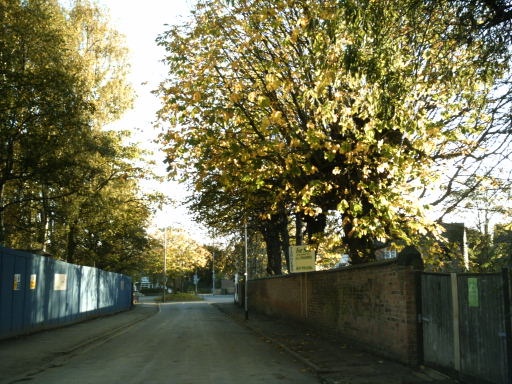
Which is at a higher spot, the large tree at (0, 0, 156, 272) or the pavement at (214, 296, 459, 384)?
the large tree at (0, 0, 156, 272)

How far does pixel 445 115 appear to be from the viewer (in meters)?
12.7

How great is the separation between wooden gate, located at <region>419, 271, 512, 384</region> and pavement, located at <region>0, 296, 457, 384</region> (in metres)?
0.47

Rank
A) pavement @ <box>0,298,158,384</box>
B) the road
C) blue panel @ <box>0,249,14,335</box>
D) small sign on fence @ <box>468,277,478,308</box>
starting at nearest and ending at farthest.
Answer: small sign on fence @ <box>468,277,478,308</box> < the road < pavement @ <box>0,298,158,384</box> < blue panel @ <box>0,249,14,335</box>

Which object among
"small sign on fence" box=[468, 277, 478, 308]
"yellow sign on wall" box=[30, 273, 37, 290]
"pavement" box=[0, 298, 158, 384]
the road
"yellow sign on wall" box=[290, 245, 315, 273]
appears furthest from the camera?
"yellow sign on wall" box=[290, 245, 315, 273]

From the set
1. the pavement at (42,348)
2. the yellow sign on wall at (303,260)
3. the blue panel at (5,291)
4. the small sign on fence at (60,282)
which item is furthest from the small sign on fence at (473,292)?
the small sign on fence at (60,282)

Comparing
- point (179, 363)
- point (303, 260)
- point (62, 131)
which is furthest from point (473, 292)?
point (62, 131)

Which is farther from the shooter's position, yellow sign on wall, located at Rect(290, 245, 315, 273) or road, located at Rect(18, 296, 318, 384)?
yellow sign on wall, located at Rect(290, 245, 315, 273)

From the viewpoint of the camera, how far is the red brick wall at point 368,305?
10383 mm

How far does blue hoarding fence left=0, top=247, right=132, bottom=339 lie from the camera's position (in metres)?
15.3

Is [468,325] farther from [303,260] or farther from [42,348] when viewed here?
[42,348]

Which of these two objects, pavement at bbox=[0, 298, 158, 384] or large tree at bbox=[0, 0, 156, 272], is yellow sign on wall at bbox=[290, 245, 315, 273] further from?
large tree at bbox=[0, 0, 156, 272]

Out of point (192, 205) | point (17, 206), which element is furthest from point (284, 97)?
point (17, 206)

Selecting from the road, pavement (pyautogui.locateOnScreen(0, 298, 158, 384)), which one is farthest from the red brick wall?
pavement (pyautogui.locateOnScreen(0, 298, 158, 384))

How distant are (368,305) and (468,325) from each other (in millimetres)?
4249
